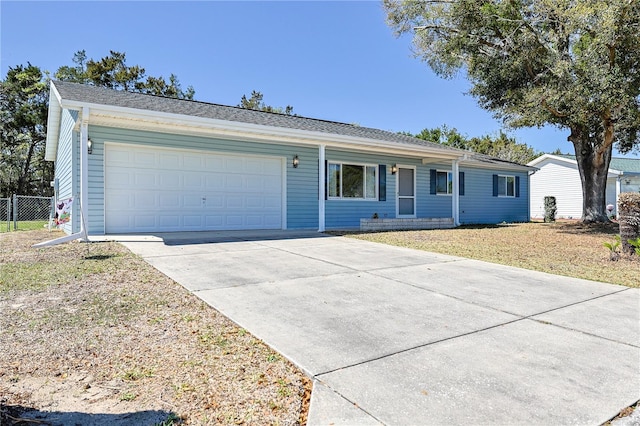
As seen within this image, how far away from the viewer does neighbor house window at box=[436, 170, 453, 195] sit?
1530 cm

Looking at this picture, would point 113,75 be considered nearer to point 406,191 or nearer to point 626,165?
point 406,191

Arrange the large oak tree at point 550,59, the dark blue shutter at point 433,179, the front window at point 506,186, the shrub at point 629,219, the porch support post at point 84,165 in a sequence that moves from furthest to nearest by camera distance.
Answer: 1. the front window at point 506,186
2. the dark blue shutter at point 433,179
3. the large oak tree at point 550,59
4. the porch support post at point 84,165
5. the shrub at point 629,219

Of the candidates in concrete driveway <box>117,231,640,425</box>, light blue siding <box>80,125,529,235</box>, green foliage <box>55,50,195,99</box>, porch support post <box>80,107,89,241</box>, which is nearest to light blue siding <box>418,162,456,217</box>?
light blue siding <box>80,125,529,235</box>

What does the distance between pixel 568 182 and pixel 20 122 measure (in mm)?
34667

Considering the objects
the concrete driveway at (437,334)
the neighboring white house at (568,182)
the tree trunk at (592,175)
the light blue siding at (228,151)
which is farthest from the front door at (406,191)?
the neighboring white house at (568,182)

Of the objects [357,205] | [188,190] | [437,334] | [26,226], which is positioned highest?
[188,190]

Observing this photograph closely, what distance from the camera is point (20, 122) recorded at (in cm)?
2347

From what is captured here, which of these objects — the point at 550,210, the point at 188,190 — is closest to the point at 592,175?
the point at 550,210

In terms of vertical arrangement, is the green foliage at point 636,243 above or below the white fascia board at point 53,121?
below

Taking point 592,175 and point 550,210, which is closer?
point 592,175

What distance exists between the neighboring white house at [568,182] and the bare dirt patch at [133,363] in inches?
1065

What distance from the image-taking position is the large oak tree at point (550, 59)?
990 centimetres

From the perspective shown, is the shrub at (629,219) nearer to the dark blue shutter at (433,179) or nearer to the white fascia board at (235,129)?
the white fascia board at (235,129)

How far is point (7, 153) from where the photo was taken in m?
24.1
